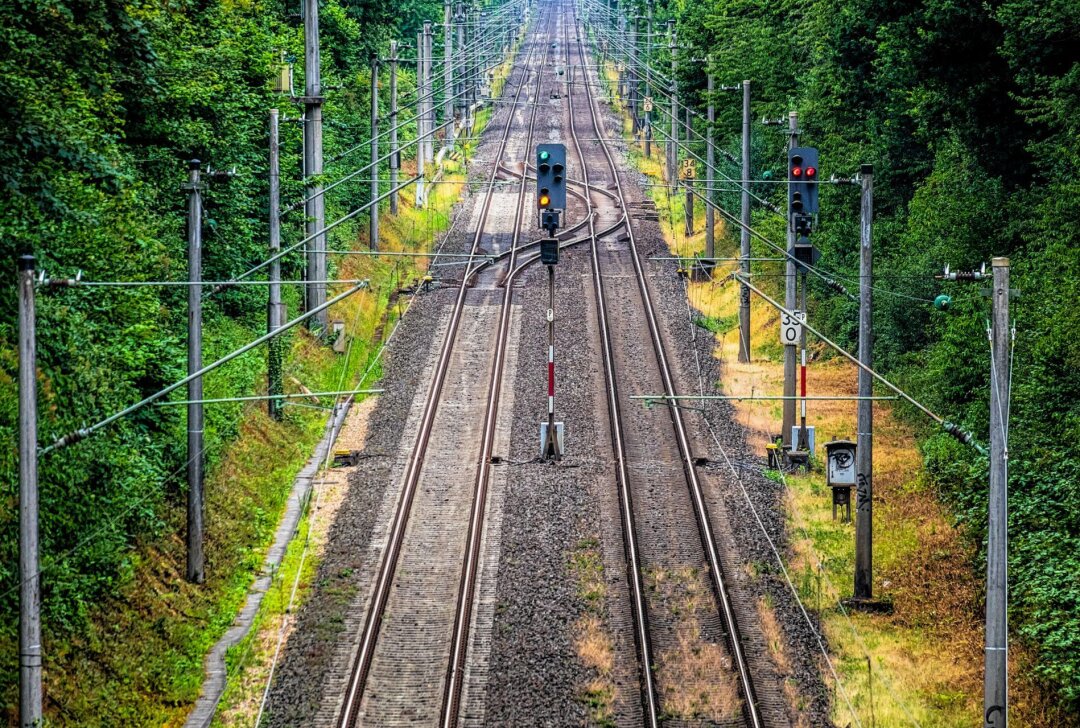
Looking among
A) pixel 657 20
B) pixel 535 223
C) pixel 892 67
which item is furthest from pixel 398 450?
pixel 657 20

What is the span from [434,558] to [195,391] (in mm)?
5070

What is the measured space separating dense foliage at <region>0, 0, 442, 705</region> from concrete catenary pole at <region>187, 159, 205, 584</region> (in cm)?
54

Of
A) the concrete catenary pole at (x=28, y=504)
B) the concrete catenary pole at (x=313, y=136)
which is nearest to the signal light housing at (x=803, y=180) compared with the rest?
the concrete catenary pole at (x=313, y=136)

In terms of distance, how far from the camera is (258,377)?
3173 centimetres

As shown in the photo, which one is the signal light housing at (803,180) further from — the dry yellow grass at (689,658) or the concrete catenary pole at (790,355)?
the dry yellow grass at (689,658)

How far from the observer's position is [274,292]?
1156 inches

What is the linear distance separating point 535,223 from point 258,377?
24.1 m

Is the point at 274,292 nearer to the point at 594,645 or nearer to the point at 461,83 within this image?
the point at 594,645

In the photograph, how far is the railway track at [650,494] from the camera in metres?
19.4

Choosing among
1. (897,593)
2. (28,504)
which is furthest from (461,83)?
(28,504)

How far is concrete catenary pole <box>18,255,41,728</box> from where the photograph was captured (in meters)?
13.2

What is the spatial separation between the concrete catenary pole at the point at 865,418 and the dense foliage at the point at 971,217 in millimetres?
1935

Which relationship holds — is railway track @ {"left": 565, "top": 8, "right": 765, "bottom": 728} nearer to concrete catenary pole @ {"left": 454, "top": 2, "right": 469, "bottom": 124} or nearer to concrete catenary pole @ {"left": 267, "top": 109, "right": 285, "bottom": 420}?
concrete catenary pole @ {"left": 267, "top": 109, "right": 285, "bottom": 420}

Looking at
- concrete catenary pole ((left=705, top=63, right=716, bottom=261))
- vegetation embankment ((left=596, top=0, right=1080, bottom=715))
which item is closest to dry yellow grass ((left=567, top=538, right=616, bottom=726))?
vegetation embankment ((left=596, top=0, right=1080, bottom=715))
